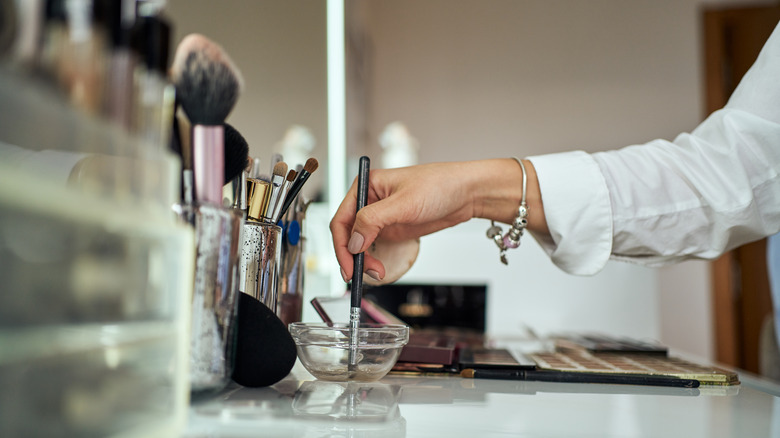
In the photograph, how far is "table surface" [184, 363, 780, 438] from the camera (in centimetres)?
35

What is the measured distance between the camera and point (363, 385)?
495mm

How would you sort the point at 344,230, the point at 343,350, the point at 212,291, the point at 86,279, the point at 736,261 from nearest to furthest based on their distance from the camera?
1. the point at 86,279
2. the point at 212,291
3. the point at 343,350
4. the point at 344,230
5. the point at 736,261

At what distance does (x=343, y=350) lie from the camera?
498 mm

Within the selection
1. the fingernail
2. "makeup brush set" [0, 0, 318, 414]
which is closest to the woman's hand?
the fingernail

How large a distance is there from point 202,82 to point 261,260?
0.59 feet

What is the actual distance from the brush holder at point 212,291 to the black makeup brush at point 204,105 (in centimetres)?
1

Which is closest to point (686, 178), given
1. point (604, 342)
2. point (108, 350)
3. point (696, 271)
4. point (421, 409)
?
point (604, 342)

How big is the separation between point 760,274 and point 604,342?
2.02 metres

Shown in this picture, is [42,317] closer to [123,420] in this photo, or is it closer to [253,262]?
[123,420]

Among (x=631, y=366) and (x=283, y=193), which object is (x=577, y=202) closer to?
(x=631, y=366)

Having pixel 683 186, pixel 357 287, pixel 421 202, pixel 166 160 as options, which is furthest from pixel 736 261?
pixel 166 160

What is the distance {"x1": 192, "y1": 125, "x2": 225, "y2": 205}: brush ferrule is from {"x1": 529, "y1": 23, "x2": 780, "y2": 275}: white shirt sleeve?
1.33 ft

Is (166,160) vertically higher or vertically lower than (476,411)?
higher

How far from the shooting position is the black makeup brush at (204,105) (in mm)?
375
